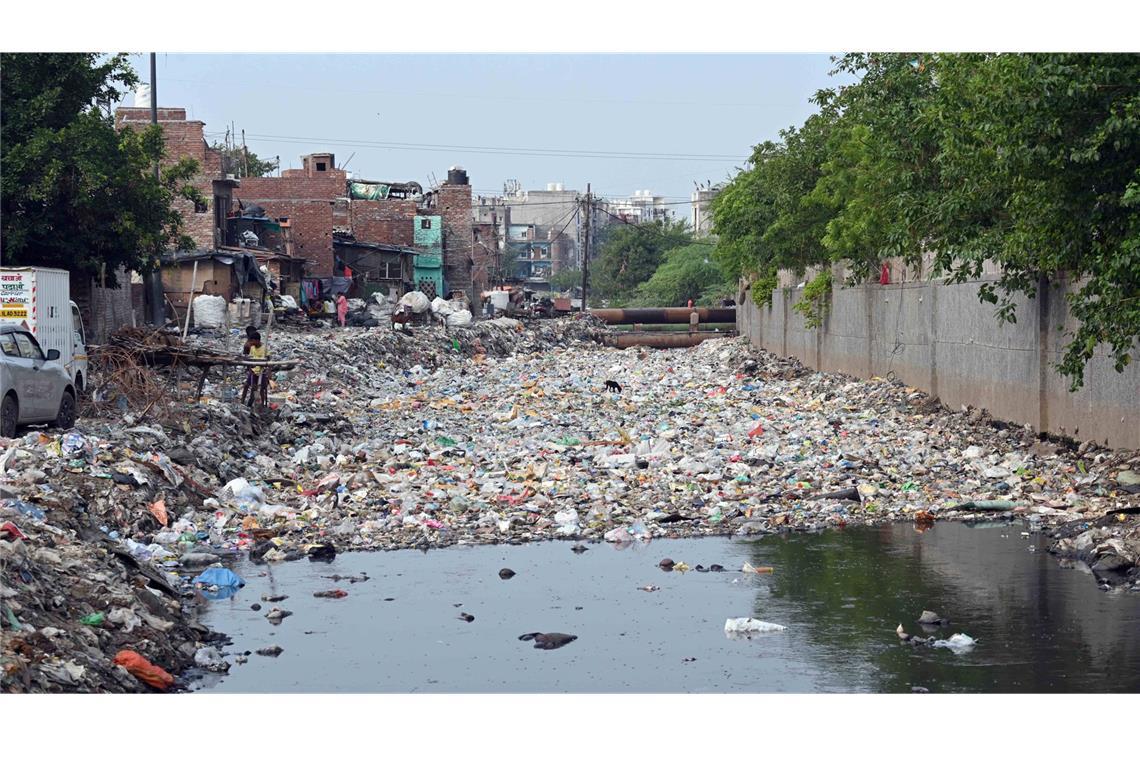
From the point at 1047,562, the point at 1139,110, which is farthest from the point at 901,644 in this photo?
the point at 1139,110

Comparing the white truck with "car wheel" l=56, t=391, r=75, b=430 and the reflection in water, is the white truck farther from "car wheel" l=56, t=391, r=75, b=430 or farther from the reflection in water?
the reflection in water

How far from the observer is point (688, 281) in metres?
69.2

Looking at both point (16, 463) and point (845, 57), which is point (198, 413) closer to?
point (16, 463)

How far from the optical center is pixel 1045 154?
35.6 feet

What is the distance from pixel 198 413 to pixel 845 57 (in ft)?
42.6

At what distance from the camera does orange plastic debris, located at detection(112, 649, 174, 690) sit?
6574 mm

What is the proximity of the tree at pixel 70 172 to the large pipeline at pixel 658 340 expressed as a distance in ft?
92.4

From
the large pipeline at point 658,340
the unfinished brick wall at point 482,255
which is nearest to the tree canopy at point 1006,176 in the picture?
the large pipeline at point 658,340

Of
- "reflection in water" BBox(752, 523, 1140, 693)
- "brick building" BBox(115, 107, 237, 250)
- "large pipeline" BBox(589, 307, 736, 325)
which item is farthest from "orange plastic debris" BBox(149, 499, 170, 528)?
"large pipeline" BBox(589, 307, 736, 325)

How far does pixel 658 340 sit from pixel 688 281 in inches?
820

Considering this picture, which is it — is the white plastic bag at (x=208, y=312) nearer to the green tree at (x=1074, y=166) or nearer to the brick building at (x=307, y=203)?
the brick building at (x=307, y=203)

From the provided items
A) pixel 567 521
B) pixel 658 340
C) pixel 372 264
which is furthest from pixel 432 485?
pixel 372 264

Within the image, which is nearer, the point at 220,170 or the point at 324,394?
the point at 324,394

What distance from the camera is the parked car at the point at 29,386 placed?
43.8 feet
